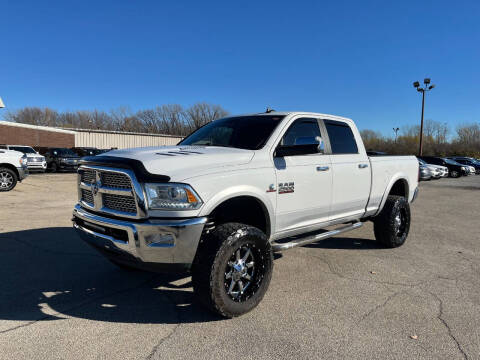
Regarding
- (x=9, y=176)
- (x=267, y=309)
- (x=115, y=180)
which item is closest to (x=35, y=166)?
(x=9, y=176)

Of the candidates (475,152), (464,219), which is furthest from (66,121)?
(464,219)

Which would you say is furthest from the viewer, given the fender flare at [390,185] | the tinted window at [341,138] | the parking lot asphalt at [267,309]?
the fender flare at [390,185]

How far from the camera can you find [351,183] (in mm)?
4738

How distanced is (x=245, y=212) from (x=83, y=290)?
1935mm

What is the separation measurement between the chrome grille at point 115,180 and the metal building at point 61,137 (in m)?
41.4

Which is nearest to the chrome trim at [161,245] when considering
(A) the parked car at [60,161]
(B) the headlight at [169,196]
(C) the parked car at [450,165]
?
(B) the headlight at [169,196]

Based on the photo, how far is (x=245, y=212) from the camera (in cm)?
383

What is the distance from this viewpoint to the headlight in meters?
A: 2.95

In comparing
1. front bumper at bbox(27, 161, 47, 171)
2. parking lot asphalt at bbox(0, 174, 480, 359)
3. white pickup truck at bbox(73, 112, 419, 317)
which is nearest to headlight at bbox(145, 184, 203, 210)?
white pickup truck at bbox(73, 112, 419, 317)

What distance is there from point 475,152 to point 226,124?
65.6 metres

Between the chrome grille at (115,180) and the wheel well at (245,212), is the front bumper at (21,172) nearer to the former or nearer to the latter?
the chrome grille at (115,180)

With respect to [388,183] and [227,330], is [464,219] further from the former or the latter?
[227,330]

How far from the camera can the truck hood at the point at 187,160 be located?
301cm

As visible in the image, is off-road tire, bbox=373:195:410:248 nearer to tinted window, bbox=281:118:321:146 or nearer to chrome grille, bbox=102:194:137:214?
tinted window, bbox=281:118:321:146
